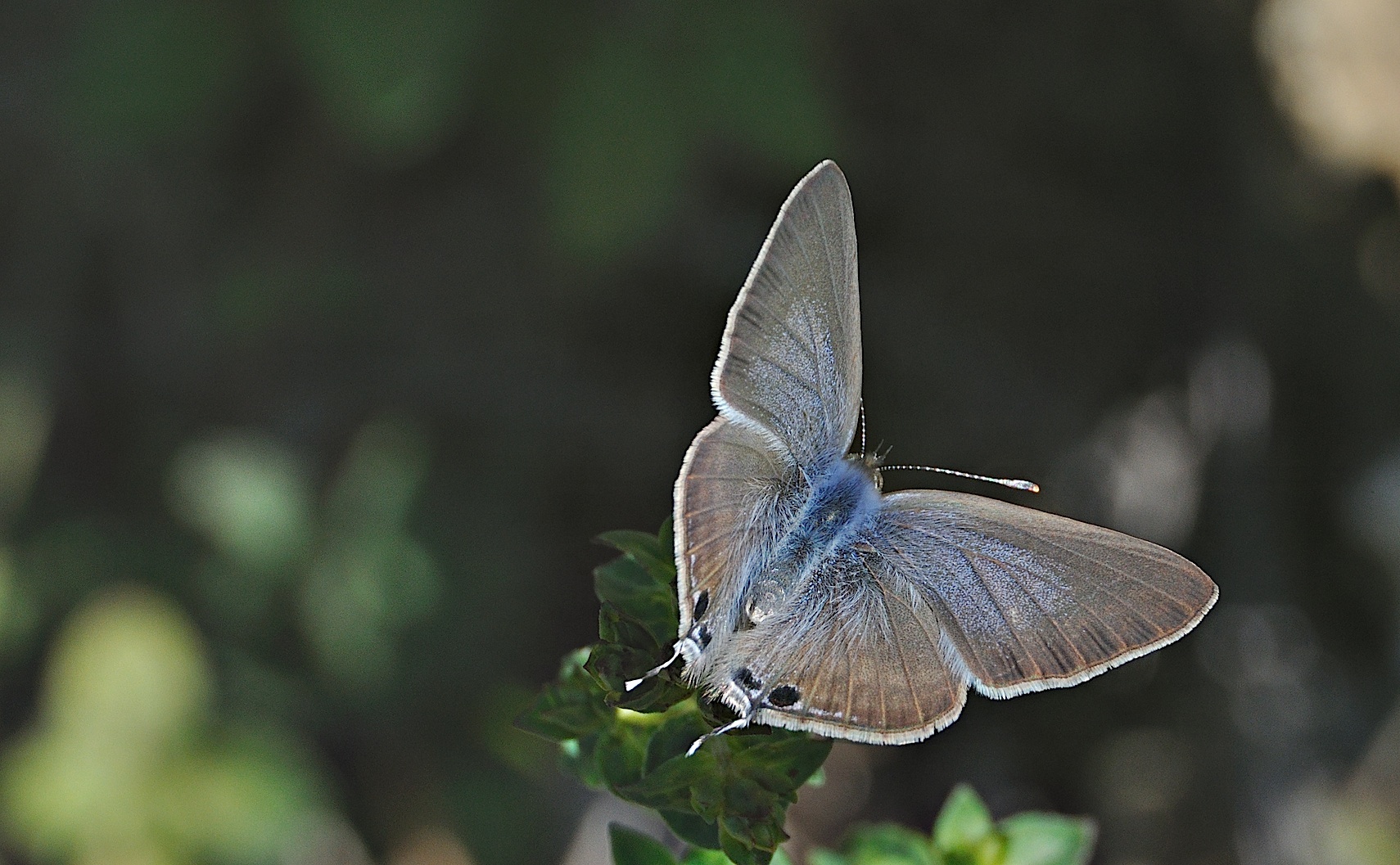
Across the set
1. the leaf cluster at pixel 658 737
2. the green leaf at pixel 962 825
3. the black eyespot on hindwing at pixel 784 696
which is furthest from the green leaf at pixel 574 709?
the green leaf at pixel 962 825

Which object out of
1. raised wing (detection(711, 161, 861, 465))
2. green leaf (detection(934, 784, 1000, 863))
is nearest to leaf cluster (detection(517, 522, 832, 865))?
raised wing (detection(711, 161, 861, 465))

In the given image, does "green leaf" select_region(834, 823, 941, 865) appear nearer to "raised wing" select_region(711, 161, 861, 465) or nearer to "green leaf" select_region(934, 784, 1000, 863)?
"green leaf" select_region(934, 784, 1000, 863)

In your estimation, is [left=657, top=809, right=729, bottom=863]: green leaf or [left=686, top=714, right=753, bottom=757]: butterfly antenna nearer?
[left=686, top=714, right=753, bottom=757]: butterfly antenna

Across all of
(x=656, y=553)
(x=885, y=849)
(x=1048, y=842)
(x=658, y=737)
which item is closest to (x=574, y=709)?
(x=658, y=737)

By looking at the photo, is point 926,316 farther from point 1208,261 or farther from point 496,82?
point 496,82

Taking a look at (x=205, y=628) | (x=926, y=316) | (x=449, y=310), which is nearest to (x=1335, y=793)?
(x=926, y=316)

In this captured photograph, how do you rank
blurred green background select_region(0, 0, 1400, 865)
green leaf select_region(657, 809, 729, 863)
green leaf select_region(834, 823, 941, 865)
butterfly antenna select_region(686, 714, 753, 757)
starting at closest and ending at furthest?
butterfly antenna select_region(686, 714, 753, 757), green leaf select_region(657, 809, 729, 863), green leaf select_region(834, 823, 941, 865), blurred green background select_region(0, 0, 1400, 865)

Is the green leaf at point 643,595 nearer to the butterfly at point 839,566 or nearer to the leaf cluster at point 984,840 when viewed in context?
the butterfly at point 839,566
